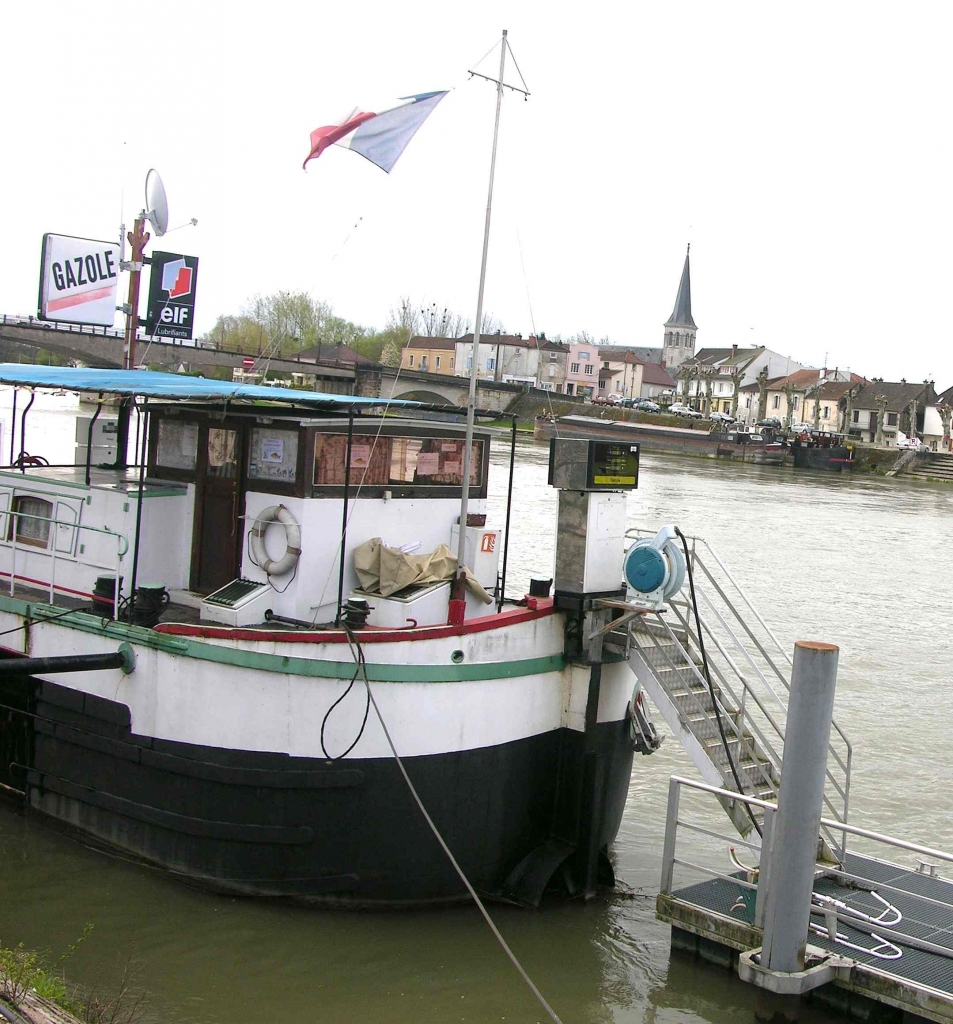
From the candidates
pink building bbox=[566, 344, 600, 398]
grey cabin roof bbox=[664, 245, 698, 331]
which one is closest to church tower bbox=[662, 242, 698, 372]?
grey cabin roof bbox=[664, 245, 698, 331]

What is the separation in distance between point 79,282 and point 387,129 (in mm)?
12909

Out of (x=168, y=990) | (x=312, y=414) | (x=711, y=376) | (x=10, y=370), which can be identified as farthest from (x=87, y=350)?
(x=711, y=376)

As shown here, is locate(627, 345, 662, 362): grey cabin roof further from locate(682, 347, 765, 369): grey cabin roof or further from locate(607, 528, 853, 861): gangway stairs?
locate(607, 528, 853, 861): gangway stairs

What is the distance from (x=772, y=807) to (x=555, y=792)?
2071mm

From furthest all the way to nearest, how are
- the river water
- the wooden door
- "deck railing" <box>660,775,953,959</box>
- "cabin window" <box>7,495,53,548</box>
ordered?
"cabin window" <box>7,495,53,548</box>, the wooden door, the river water, "deck railing" <box>660,775,953,959</box>

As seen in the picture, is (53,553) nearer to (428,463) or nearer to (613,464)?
(428,463)

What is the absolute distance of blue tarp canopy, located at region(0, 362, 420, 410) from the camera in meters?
8.90

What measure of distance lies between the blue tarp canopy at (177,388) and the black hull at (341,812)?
2.49 m

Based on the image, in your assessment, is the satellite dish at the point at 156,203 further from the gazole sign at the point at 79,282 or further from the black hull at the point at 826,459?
the black hull at the point at 826,459

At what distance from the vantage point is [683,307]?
155750mm

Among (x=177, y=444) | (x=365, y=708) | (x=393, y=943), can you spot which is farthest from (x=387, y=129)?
(x=393, y=943)

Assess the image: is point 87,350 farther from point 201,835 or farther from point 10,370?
point 201,835

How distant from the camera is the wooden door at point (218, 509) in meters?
9.52

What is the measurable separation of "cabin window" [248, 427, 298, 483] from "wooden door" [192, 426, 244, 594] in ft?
0.45
